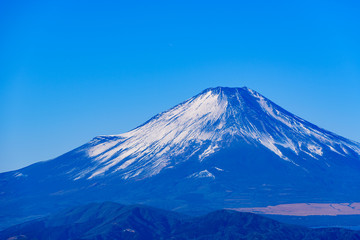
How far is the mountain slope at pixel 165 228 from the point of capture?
4033 inches

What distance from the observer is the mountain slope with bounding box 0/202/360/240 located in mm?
102438

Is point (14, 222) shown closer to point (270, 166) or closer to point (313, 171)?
point (270, 166)

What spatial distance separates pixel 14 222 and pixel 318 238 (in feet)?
261

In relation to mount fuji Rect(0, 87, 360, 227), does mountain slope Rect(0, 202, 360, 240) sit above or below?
below

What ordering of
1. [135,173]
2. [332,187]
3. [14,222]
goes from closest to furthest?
[14,222] < [332,187] < [135,173]

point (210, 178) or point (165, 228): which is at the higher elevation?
point (210, 178)

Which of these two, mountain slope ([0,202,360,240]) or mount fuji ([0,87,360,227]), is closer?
mountain slope ([0,202,360,240])

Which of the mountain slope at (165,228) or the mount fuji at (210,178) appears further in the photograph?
the mount fuji at (210,178)

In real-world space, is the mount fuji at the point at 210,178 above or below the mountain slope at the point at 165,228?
above

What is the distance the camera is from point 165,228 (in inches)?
4365

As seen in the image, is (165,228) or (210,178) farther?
(210,178)

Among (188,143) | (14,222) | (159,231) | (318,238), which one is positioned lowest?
(318,238)

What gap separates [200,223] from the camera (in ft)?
358

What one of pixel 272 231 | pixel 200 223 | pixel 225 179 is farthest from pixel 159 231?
pixel 225 179
